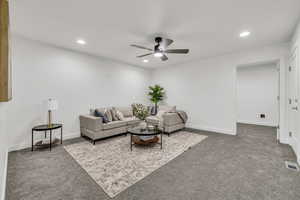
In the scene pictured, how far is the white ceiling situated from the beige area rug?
104 inches

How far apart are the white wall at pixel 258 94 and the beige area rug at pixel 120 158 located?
142 inches

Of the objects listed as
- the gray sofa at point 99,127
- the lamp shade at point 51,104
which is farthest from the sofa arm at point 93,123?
the lamp shade at point 51,104

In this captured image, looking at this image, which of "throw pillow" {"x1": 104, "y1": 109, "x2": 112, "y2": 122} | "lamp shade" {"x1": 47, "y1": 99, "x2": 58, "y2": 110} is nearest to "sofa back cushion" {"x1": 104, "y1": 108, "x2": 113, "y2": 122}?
"throw pillow" {"x1": 104, "y1": 109, "x2": 112, "y2": 122}

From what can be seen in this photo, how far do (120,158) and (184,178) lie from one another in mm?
1269

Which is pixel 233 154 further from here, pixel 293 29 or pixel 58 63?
pixel 58 63

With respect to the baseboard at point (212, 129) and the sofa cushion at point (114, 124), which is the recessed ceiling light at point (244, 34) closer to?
the baseboard at point (212, 129)

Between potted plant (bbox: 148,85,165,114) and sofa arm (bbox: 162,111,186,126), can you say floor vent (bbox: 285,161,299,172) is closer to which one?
sofa arm (bbox: 162,111,186,126)

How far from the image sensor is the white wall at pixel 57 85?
9.86 feet

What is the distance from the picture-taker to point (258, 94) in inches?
215

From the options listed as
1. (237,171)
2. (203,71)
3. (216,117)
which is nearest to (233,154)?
(237,171)

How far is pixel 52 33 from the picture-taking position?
2855mm

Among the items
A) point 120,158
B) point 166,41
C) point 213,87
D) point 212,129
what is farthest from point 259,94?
point 120,158

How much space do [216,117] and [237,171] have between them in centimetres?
260

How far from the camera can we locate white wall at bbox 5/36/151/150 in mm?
3006
